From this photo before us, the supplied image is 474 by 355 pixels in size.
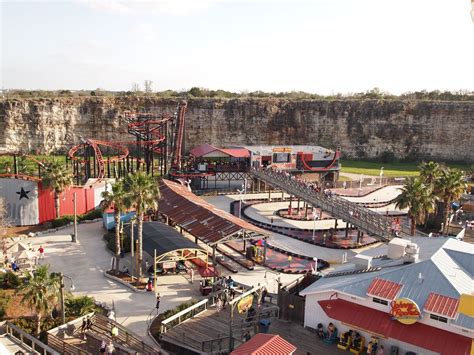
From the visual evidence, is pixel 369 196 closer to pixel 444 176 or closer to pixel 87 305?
pixel 444 176

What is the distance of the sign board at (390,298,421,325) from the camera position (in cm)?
2031

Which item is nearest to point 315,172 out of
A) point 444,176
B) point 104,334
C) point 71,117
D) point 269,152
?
point 269,152

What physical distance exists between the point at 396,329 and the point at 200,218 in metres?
18.8

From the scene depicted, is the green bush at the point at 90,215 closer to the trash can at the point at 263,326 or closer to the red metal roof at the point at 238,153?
the red metal roof at the point at 238,153

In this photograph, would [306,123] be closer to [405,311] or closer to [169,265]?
[169,265]

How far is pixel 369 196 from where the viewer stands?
6197 cm

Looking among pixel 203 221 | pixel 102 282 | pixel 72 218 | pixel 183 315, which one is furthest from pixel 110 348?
pixel 72 218

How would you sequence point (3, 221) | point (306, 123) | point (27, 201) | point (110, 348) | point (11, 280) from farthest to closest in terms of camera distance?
point (306, 123) < point (27, 201) < point (3, 221) < point (11, 280) < point (110, 348)

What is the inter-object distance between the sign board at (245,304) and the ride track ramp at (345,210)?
1459 centimetres

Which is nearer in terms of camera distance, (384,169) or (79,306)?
(79,306)

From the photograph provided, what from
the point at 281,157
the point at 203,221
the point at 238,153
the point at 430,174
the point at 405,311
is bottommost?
the point at 405,311

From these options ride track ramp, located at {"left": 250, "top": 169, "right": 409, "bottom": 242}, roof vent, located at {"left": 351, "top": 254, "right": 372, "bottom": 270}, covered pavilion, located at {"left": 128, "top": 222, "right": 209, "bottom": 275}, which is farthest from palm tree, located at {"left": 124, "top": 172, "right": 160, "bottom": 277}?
ride track ramp, located at {"left": 250, "top": 169, "right": 409, "bottom": 242}

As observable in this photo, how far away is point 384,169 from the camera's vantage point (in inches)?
3538

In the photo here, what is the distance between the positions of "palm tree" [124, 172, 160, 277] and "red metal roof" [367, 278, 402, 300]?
53.0 ft
